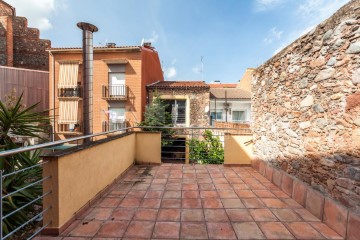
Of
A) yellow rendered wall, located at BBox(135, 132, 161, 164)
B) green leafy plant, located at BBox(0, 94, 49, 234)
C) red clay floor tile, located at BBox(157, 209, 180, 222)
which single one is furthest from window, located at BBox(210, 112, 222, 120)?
green leafy plant, located at BBox(0, 94, 49, 234)

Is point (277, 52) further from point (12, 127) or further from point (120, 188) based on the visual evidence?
point (12, 127)

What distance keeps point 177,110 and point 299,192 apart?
907 centimetres

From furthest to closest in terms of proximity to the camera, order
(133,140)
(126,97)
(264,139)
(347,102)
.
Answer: (126,97), (133,140), (264,139), (347,102)

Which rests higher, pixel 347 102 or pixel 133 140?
pixel 347 102

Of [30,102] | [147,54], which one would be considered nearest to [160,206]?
[147,54]

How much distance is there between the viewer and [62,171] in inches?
83.7

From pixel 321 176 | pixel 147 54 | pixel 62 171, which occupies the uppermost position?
pixel 147 54

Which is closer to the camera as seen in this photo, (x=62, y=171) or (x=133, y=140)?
(x=62, y=171)

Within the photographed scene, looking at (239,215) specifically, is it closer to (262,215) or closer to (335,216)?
(262,215)

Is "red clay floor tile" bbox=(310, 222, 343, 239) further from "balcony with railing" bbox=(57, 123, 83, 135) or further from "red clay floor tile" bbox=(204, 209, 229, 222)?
"balcony with railing" bbox=(57, 123, 83, 135)

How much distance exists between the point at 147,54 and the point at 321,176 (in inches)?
454

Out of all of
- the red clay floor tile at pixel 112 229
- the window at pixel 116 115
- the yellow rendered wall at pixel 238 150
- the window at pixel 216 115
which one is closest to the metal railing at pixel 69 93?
the window at pixel 116 115

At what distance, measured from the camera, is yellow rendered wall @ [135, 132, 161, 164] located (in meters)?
5.12

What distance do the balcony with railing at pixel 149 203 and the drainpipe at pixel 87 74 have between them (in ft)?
2.22
